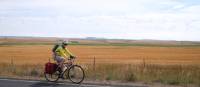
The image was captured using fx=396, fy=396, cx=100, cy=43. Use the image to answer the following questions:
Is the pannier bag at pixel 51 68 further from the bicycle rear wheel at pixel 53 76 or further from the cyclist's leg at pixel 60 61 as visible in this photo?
the cyclist's leg at pixel 60 61

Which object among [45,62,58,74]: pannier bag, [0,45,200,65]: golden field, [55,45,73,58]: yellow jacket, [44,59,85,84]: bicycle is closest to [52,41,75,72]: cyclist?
[55,45,73,58]: yellow jacket

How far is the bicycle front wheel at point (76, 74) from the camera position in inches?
567

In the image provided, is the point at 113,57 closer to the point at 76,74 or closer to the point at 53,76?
the point at 53,76

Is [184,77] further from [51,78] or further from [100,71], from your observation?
[51,78]

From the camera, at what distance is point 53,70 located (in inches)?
587

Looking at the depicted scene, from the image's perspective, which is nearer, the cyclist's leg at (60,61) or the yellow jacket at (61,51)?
the yellow jacket at (61,51)

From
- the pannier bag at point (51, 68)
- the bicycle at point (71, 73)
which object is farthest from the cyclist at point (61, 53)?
the pannier bag at point (51, 68)

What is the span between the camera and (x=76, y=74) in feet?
47.6

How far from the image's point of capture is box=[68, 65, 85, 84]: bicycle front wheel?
1441cm

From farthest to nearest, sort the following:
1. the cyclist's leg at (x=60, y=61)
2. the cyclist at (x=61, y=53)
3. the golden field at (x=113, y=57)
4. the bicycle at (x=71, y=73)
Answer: the golden field at (x=113, y=57), the cyclist's leg at (x=60, y=61), the bicycle at (x=71, y=73), the cyclist at (x=61, y=53)

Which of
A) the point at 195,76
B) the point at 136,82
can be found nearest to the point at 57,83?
the point at 136,82

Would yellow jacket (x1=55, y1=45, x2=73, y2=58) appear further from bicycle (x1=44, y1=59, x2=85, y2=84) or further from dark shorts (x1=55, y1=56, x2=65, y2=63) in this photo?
bicycle (x1=44, y1=59, x2=85, y2=84)

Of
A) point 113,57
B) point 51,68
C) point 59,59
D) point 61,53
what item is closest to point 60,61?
point 59,59

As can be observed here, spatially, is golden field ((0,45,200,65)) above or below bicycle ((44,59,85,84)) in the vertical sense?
below
